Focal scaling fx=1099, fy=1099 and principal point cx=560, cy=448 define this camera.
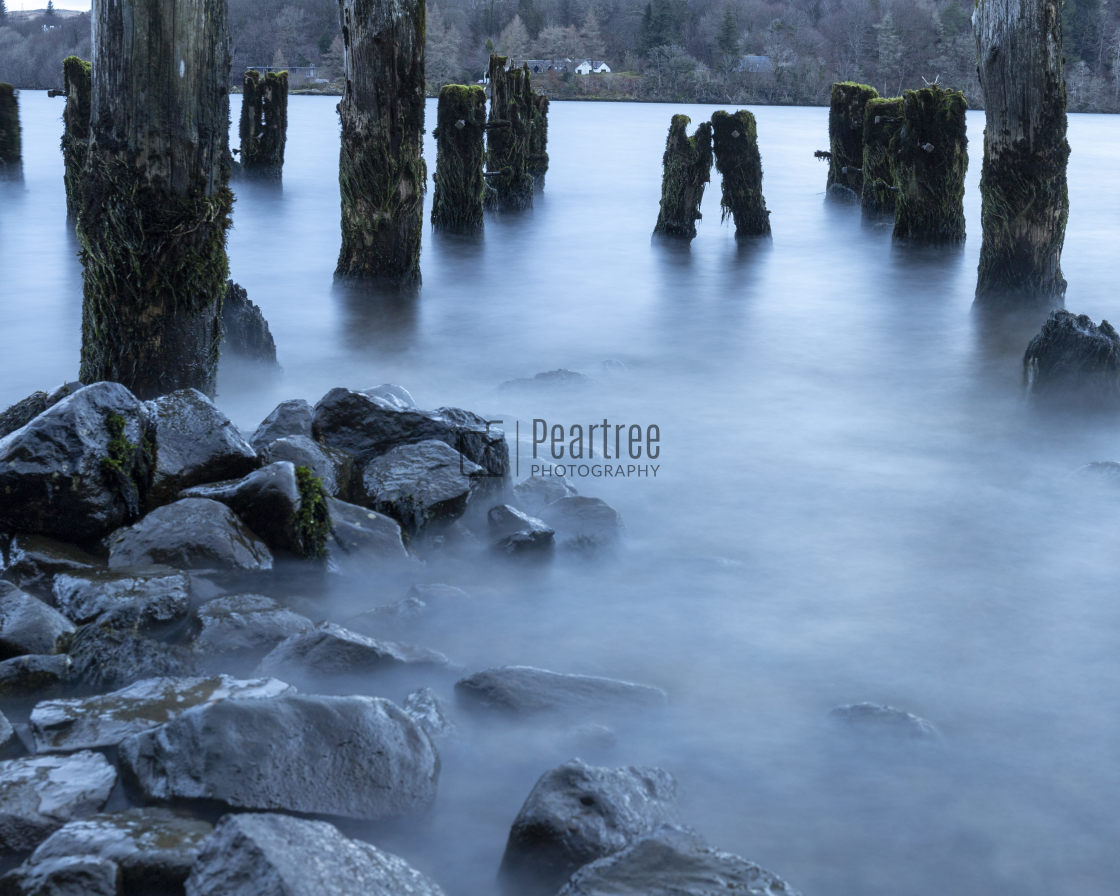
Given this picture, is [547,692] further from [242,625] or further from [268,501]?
[268,501]

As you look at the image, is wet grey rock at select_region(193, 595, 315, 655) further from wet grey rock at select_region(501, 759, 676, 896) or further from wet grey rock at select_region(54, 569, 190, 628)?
wet grey rock at select_region(501, 759, 676, 896)

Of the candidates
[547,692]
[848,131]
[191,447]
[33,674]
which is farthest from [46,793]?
[848,131]

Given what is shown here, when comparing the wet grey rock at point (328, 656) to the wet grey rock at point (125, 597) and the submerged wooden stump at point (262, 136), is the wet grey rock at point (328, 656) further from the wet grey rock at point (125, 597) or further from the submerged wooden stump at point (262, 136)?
the submerged wooden stump at point (262, 136)

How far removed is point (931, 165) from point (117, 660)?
1126 cm

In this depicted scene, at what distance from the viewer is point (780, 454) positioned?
22.1 feet

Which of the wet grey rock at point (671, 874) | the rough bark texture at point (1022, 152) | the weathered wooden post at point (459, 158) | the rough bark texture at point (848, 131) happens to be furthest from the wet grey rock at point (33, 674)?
the rough bark texture at point (848, 131)

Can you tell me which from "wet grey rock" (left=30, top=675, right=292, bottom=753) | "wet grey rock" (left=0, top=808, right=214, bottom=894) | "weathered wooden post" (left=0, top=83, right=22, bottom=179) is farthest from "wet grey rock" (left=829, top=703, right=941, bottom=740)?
"weathered wooden post" (left=0, top=83, right=22, bottom=179)

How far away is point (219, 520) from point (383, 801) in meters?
A: 1.83

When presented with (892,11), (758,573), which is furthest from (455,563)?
(892,11)

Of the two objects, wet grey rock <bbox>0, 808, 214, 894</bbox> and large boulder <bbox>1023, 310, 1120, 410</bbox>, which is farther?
large boulder <bbox>1023, 310, 1120, 410</bbox>

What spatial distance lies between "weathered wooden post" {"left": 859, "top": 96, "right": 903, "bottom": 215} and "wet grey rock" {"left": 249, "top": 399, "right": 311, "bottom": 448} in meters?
9.32

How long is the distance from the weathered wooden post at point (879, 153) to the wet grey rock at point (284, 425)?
30.6ft

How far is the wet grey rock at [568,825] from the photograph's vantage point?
8.98ft

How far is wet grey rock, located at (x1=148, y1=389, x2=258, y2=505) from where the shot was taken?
459 centimetres
